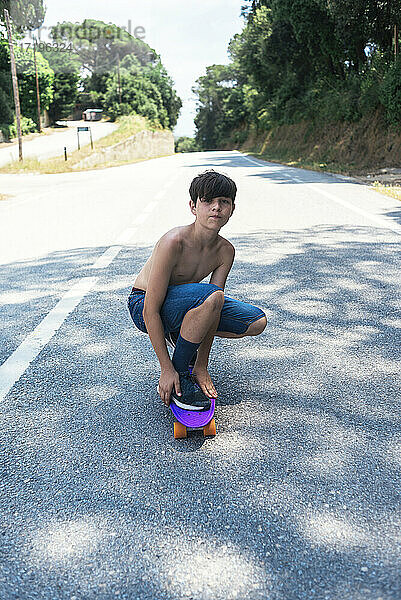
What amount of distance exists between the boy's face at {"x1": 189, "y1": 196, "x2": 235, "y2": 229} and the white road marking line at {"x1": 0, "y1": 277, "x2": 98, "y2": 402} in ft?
4.69

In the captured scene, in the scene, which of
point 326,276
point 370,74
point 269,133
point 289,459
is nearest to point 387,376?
point 289,459

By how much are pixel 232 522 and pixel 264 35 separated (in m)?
38.4

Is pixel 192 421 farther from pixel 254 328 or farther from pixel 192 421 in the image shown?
pixel 254 328

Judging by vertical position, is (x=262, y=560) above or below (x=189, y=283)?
below

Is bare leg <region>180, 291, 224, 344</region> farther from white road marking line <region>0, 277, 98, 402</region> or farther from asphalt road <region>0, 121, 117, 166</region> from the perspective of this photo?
asphalt road <region>0, 121, 117, 166</region>

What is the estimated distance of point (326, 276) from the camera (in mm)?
5766

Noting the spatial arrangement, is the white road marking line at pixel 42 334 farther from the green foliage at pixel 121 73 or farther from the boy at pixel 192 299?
the green foliage at pixel 121 73

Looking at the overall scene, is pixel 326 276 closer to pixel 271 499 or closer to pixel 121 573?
pixel 271 499

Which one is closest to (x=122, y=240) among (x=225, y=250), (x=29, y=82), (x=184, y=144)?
(x=225, y=250)

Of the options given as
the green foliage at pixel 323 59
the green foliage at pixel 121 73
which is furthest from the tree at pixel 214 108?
the green foliage at pixel 323 59

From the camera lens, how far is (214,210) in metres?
2.88

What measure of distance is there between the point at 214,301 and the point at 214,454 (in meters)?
0.70

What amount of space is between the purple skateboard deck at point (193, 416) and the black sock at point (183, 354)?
Result: 9.4 inches

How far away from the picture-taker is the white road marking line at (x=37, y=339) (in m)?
3.52
